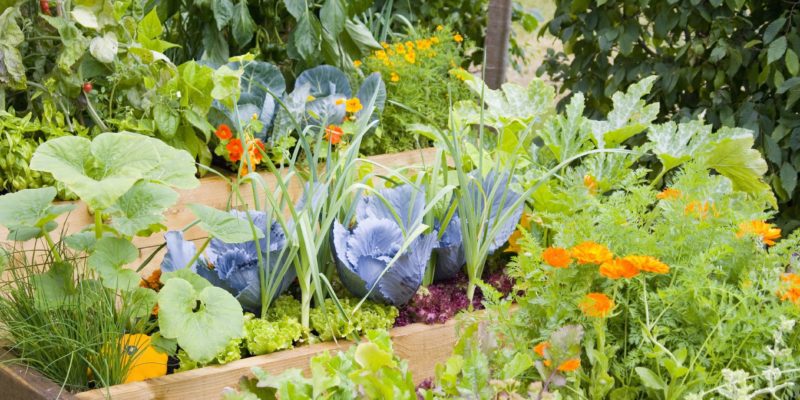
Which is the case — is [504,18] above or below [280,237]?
above

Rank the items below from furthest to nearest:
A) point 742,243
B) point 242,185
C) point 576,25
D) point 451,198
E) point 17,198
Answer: point 576,25
point 242,185
point 451,198
point 17,198
point 742,243

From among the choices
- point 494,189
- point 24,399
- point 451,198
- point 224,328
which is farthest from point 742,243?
point 24,399

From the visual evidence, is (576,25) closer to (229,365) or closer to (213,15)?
(213,15)

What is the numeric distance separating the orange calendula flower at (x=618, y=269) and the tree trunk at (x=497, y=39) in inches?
85.6

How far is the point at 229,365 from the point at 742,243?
108cm

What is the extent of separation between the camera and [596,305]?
1.47 meters

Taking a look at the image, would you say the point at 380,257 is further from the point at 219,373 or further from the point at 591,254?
the point at 591,254

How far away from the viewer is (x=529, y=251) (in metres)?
1.77

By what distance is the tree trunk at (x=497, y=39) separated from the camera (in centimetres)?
355

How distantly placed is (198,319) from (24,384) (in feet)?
1.19

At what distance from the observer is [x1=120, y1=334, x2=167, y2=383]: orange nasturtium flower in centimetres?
187

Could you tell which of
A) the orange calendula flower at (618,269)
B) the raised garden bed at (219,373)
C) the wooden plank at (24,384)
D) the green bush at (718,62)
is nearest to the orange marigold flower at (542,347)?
the orange calendula flower at (618,269)

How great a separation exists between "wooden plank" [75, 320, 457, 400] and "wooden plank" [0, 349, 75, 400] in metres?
0.05

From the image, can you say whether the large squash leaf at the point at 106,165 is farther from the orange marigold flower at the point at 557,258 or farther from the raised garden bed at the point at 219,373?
the orange marigold flower at the point at 557,258
